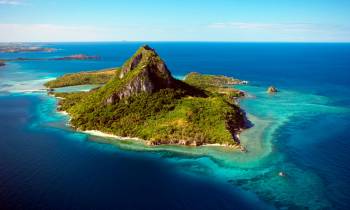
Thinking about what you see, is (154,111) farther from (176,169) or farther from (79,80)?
(79,80)

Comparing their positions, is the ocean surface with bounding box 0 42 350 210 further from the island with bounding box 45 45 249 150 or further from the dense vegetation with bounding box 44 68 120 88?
the dense vegetation with bounding box 44 68 120 88

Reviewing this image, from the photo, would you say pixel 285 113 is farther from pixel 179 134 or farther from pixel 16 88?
pixel 16 88

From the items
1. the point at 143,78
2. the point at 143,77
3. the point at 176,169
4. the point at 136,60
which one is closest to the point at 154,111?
the point at 143,78

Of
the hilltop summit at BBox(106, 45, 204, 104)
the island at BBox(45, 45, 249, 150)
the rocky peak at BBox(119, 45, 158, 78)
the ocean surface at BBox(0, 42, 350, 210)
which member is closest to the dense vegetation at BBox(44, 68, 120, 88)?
the island at BBox(45, 45, 249, 150)

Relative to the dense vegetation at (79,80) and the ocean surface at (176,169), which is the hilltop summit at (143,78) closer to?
the ocean surface at (176,169)

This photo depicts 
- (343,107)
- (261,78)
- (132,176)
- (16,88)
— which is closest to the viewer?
(132,176)

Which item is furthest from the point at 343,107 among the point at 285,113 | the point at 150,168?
the point at 150,168

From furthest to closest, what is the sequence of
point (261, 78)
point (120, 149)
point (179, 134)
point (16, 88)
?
point (261, 78) → point (16, 88) → point (179, 134) → point (120, 149)

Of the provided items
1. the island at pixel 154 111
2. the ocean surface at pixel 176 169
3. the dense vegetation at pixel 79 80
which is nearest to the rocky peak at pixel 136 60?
the island at pixel 154 111
